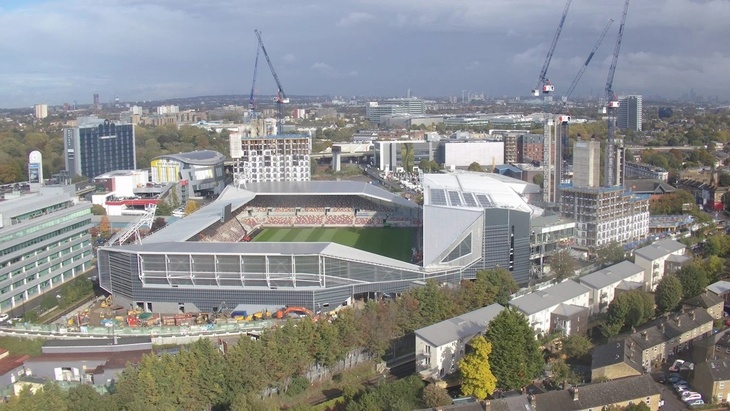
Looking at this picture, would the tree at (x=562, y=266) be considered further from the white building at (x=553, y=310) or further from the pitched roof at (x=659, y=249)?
the white building at (x=553, y=310)

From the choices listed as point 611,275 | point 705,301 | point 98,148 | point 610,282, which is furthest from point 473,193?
point 98,148

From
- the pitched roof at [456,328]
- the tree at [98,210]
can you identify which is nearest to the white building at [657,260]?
the pitched roof at [456,328]

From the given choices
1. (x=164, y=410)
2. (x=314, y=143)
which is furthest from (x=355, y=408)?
(x=314, y=143)

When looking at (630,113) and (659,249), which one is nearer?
(659,249)

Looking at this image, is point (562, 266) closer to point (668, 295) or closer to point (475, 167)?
point (668, 295)

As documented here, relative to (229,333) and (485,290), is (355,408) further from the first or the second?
(485,290)

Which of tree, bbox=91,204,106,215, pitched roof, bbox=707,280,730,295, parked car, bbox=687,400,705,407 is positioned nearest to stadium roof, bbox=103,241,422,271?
pitched roof, bbox=707,280,730,295
